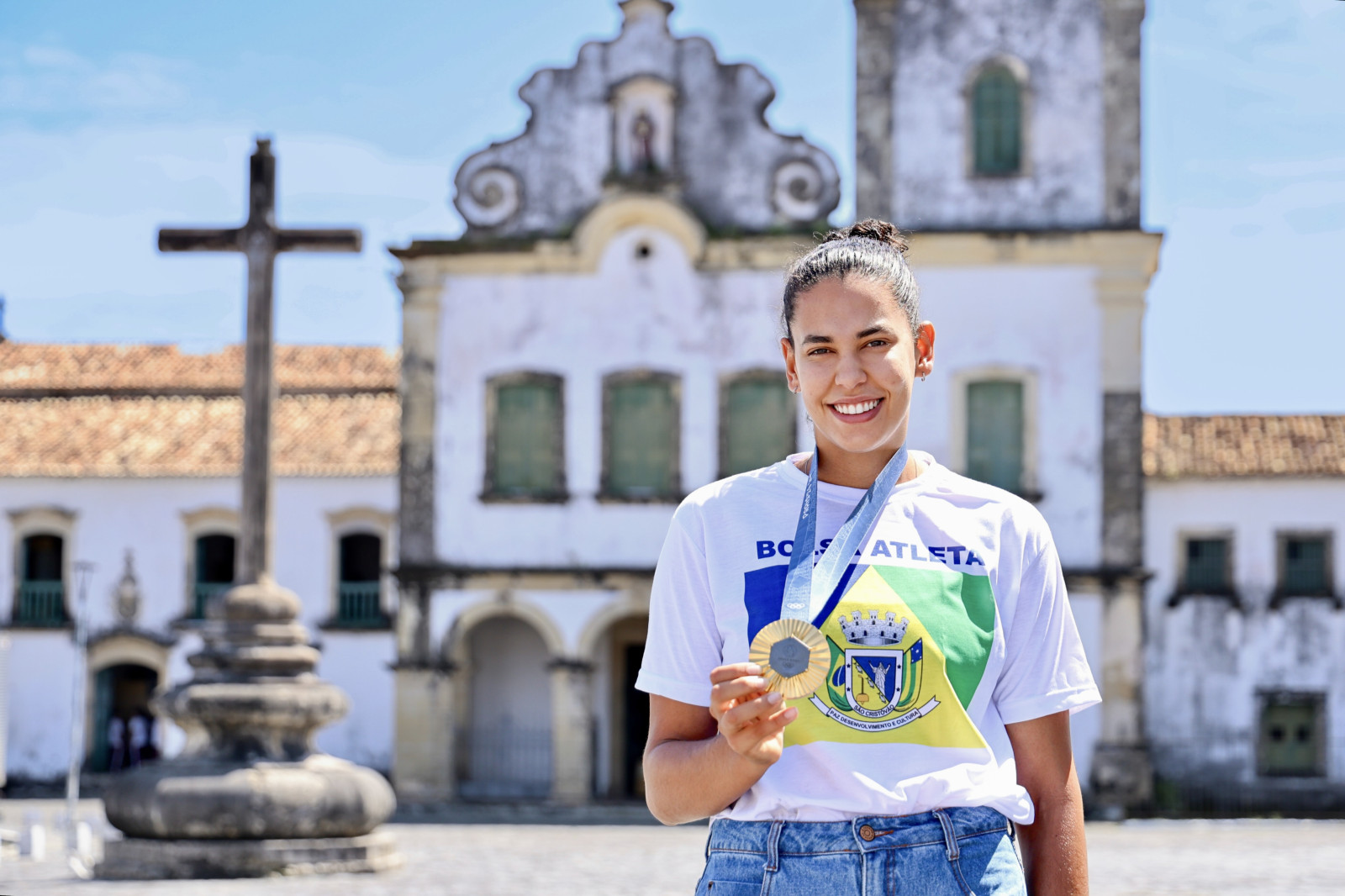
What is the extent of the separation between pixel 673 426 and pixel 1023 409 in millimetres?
4463

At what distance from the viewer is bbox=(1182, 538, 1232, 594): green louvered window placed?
2638 cm

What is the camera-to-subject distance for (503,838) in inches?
702

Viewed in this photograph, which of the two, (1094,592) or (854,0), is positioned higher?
(854,0)

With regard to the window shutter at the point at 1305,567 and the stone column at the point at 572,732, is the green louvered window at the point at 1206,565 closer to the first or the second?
the window shutter at the point at 1305,567

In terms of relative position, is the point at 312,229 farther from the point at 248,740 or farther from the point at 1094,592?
the point at 1094,592

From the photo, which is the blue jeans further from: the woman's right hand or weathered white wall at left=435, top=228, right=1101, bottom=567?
weathered white wall at left=435, top=228, right=1101, bottom=567

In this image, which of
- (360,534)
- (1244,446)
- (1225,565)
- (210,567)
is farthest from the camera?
(210,567)

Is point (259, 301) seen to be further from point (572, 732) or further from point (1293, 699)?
point (1293, 699)

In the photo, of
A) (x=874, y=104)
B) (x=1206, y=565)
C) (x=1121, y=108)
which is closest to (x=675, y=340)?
(x=874, y=104)

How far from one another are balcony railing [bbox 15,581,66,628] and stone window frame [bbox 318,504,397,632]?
4346 millimetres

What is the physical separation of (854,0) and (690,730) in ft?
69.0

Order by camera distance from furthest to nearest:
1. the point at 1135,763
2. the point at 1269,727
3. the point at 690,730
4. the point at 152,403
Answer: the point at 152,403 → the point at 1269,727 → the point at 1135,763 → the point at 690,730

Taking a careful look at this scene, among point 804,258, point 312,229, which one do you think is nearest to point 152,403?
point 312,229

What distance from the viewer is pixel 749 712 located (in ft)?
7.61
